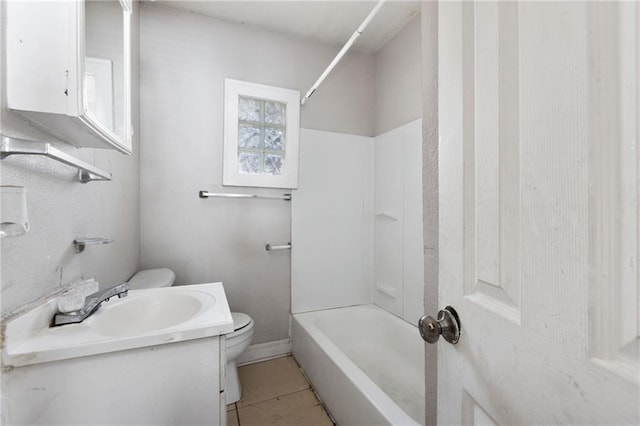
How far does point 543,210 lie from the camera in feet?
1.25

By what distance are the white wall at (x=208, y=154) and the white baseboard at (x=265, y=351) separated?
5 cm

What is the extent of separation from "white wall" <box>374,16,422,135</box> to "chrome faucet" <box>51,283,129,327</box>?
77.8 inches

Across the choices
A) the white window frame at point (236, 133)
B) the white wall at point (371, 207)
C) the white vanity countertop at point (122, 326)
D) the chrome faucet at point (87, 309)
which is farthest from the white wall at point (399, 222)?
the chrome faucet at point (87, 309)

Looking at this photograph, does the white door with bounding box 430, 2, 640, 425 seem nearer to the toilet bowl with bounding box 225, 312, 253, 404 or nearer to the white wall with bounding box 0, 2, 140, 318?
the white wall with bounding box 0, 2, 140, 318

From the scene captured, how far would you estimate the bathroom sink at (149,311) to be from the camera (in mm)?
996

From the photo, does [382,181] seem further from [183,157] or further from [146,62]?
[146,62]

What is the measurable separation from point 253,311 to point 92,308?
1308 millimetres

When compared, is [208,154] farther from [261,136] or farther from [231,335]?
[231,335]

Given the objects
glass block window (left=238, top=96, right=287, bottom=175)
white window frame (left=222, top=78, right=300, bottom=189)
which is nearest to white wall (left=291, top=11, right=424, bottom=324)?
white window frame (left=222, top=78, right=300, bottom=189)

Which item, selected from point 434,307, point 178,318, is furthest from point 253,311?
point 434,307

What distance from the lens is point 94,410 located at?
2.33 ft

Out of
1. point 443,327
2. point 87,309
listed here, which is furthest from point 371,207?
point 87,309

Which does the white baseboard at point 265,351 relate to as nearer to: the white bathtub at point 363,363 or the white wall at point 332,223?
the white bathtub at point 363,363

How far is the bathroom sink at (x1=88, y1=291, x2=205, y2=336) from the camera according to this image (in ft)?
3.27
